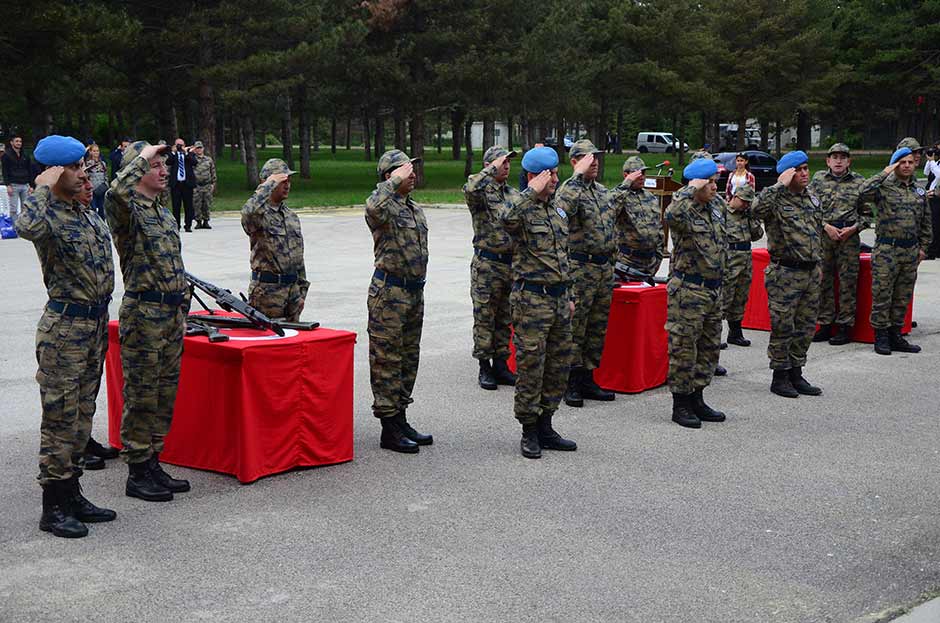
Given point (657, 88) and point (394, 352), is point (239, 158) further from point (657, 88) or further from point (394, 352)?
point (394, 352)

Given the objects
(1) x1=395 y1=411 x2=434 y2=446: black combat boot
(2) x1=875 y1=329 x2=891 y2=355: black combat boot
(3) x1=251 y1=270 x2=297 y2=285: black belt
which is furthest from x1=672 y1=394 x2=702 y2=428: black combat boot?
(2) x1=875 y1=329 x2=891 y2=355: black combat boot

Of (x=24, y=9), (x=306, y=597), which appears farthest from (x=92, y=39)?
(x=306, y=597)

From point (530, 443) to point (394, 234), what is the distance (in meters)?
1.70

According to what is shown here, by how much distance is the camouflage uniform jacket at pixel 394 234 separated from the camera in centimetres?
702

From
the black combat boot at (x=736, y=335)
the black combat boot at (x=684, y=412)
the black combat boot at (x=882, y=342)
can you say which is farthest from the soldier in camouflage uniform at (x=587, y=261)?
the black combat boot at (x=882, y=342)

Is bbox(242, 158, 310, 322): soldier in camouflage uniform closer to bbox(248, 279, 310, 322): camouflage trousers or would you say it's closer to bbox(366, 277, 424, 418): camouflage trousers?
bbox(248, 279, 310, 322): camouflage trousers

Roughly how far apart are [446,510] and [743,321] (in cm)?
712

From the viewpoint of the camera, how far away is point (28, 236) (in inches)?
214

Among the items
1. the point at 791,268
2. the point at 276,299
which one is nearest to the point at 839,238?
the point at 791,268

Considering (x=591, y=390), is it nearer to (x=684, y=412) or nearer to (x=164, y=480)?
(x=684, y=412)

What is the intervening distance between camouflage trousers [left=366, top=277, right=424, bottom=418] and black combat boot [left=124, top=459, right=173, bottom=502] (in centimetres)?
159

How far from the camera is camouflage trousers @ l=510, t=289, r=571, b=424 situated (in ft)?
22.8

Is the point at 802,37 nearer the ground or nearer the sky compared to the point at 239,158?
nearer the sky

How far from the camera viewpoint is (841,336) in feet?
37.2
